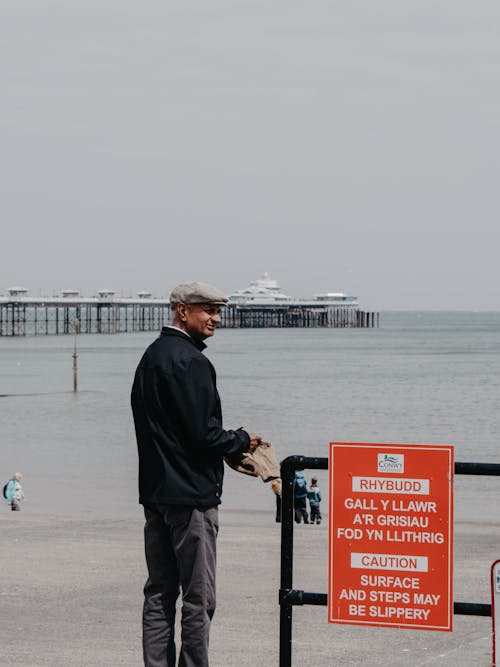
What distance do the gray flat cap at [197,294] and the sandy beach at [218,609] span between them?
212 centimetres

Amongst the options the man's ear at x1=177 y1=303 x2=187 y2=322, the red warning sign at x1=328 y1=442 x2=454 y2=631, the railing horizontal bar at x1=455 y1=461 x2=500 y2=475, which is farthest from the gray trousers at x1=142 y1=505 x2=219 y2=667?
the railing horizontal bar at x1=455 y1=461 x2=500 y2=475

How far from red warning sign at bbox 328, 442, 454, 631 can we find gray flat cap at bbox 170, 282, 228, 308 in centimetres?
101

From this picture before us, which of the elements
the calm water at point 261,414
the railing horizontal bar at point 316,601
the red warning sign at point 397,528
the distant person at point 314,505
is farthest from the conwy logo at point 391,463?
the calm water at point 261,414

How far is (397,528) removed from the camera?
543 cm

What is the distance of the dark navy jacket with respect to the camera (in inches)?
233

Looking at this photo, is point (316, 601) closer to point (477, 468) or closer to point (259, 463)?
point (259, 463)

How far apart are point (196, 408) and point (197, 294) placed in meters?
0.55

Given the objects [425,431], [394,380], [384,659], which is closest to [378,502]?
[384,659]

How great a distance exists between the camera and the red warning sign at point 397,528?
539 centimetres

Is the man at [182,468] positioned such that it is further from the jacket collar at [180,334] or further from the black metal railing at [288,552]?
the black metal railing at [288,552]

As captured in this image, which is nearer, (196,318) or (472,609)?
(472,609)

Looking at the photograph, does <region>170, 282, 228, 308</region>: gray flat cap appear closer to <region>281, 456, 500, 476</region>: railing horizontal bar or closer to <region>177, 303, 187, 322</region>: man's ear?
<region>177, 303, 187, 322</region>: man's ear

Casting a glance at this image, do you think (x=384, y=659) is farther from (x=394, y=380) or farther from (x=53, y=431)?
(x=394, y=380)

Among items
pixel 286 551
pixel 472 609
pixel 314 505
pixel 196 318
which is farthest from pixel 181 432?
pixel 314 505
